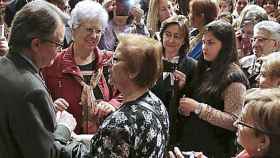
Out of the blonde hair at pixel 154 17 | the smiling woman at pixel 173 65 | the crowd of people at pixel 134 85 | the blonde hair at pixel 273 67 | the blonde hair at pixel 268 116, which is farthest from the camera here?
the blonde hair at pixel 154 17

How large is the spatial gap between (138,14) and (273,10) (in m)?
2.04

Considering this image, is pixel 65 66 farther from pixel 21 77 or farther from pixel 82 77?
pixel 21 77

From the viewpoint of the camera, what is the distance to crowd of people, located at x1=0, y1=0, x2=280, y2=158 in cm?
197

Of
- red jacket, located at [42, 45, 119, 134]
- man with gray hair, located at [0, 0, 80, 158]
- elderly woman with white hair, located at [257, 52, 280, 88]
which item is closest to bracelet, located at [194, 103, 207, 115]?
elderly woman with white hair, located at [257, 52, 280, 88]

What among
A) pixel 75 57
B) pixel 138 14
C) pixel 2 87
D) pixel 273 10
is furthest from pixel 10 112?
pixel 273 10

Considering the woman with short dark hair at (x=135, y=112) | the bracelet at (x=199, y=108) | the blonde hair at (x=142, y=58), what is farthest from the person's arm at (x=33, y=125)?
the bracelet at (x=199, y=108)

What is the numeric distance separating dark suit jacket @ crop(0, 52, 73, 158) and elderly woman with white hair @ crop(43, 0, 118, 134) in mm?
887

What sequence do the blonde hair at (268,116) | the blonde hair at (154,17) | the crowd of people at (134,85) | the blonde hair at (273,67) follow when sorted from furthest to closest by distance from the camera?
the blonde hair at (154,17) < the blonde hair at (273,67) < the crowd of people at (134,85) < the blonde hair at (268,116)

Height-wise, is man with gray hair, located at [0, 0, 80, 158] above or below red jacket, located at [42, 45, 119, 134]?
above

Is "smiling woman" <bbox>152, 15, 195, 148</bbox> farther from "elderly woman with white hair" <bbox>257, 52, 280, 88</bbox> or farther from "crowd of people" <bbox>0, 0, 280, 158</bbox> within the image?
"elderly woman with white hair" <bbox>257, 52, 280, 88</bbox>

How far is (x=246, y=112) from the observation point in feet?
6.34

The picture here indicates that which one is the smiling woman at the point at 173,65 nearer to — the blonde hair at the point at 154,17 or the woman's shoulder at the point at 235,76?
the woman's shoulder at the point at 235,76

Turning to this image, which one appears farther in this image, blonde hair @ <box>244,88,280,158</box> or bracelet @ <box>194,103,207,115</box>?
bracelet @ <box>194,103,207,115</box>

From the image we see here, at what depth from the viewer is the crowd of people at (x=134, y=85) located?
6.47ft
